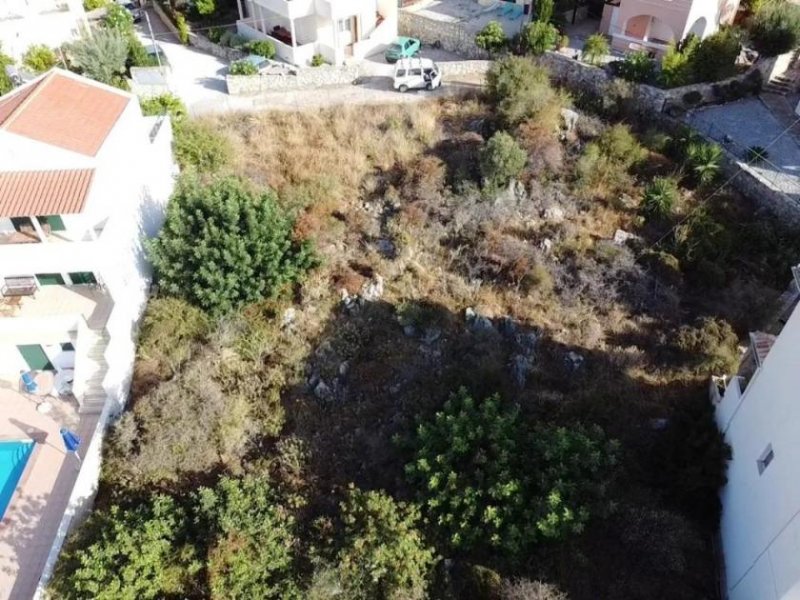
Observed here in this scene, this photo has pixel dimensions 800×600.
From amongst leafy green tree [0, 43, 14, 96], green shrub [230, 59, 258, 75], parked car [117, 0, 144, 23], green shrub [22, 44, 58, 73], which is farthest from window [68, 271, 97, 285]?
parked car [117, 0, 144, 23]

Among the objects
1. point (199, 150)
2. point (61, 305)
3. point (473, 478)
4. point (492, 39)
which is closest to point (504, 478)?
point (473, 478)

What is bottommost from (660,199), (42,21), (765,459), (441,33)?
(765,459)

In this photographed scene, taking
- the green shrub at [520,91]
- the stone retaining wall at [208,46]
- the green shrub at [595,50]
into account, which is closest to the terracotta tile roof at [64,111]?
the stone retaining wall at [208,46]

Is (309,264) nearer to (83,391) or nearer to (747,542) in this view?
(83,391)

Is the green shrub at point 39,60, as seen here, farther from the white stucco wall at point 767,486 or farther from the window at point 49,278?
the white stucco wall at point 767,486

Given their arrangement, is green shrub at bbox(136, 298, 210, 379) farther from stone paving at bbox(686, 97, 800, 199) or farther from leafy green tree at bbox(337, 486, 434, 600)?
stone paving at bbox(686, 97, 800, 199)

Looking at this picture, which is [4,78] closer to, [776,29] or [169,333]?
[169,333]
